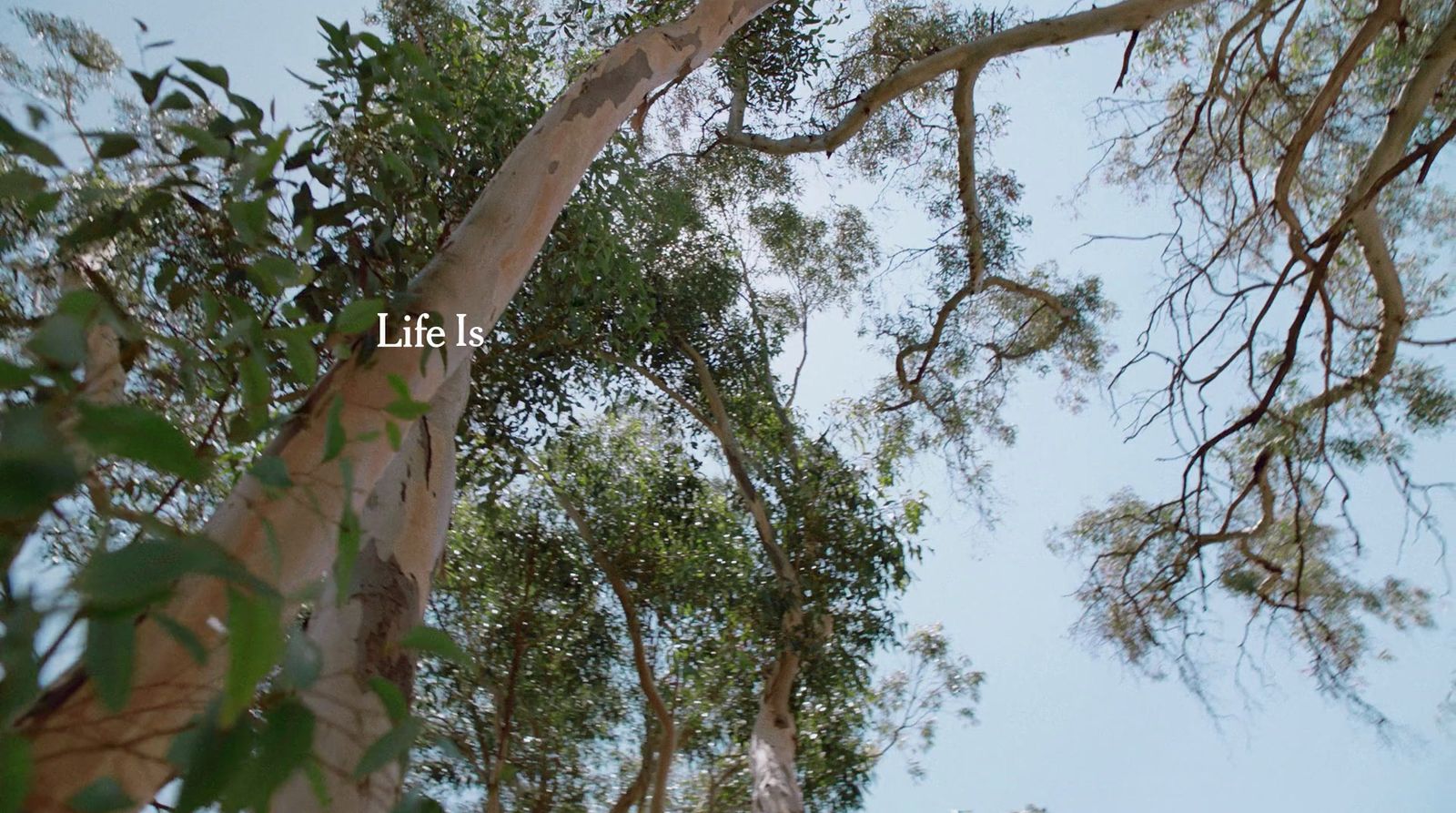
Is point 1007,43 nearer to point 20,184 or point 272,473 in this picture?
point 20,184

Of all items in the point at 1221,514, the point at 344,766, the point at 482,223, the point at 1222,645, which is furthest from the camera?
the point at 1221,514

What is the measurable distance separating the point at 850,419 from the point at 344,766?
5.75m

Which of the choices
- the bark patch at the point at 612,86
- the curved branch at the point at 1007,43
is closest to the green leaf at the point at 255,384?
the bark patch at the point at 612,86

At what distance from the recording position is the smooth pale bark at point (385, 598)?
1.61 metres

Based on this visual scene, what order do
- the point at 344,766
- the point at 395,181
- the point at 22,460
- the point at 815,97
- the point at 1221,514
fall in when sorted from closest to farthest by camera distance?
the point at 22,460
the point at 344,766
the point at 395,181
the point at 1221,514
the point at 815,97

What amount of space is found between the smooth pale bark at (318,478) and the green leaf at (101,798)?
0.02 metres

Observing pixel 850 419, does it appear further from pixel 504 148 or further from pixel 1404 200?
pixel 504 148

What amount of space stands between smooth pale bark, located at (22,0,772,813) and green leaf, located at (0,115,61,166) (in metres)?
0.28

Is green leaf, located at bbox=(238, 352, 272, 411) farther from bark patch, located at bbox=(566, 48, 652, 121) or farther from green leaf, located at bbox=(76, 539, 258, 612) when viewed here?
bark patch, located at bbox=(566, 48, 652, 121)

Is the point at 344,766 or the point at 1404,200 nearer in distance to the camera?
the point at 344,766

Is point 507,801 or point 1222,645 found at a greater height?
point 1222,645

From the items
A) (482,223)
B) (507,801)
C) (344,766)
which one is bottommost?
(344,766)

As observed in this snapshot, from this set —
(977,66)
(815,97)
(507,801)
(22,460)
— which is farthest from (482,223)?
(815,97)

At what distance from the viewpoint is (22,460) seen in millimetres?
576
